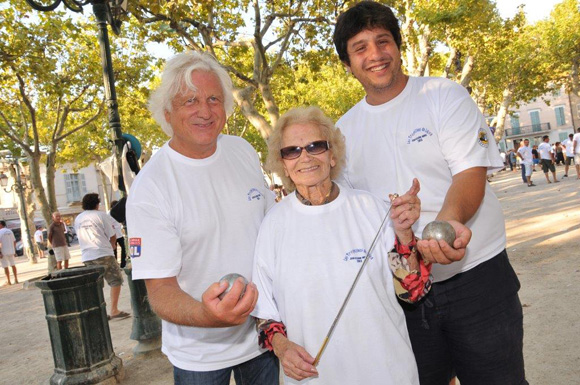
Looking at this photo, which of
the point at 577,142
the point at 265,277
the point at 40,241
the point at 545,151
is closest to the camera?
the point at 265,277

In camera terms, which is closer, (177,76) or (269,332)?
(269,332)

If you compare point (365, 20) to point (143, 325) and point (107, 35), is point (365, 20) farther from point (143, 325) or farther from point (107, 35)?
point (143, 325)

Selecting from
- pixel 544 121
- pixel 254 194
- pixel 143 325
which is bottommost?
pixel 143 325

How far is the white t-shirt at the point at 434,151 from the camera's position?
2.35m

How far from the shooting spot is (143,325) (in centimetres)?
675

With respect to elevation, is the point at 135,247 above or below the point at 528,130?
below

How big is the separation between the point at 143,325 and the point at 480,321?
5.34 meters

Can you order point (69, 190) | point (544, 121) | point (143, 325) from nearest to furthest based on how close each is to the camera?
point (143, 325), point (69, 190), point (544, 121)

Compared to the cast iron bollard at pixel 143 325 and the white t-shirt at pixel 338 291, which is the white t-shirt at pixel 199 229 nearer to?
the white t-shirt at pixel 338 291

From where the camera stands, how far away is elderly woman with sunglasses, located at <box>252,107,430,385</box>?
2145 mm

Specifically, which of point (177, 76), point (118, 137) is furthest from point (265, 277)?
point (118, 137)

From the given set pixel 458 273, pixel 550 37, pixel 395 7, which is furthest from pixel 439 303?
pixel 550 37

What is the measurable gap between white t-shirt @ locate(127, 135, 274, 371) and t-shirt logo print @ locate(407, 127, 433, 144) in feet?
2.78

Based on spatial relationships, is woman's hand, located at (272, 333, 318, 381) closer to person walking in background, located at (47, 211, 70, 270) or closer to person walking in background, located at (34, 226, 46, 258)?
person walking in background, located at (47, 211, 70, 270)
